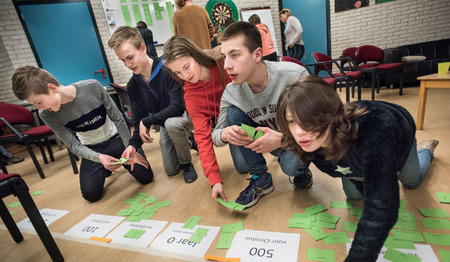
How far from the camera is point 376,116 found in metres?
0.64

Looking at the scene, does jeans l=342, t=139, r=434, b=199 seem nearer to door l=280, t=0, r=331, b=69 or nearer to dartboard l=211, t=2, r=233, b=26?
door l=280, t=0, r=331, b=69

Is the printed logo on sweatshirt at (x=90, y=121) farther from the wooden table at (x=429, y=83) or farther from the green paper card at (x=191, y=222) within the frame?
the wooden table at (x=429, y=83)

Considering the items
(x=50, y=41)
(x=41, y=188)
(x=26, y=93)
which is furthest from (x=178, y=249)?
(x=50, y=41)

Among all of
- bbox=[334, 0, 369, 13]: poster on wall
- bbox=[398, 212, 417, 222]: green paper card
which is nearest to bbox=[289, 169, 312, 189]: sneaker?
bbox=[398, 212, 417, 222]: green paper card

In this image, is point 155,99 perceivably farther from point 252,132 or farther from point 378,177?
point 378,177

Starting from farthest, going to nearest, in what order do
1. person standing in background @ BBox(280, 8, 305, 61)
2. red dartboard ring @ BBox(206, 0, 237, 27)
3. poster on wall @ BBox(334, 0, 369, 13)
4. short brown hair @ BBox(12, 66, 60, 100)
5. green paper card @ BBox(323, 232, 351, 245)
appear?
red dartboard ring @ BBox(206, 0, 237, 27)
poster on wall @ BBox(334, 0, 369, 13)
person standing in background @ BBox(280, 8, 305, 61)
short brown hair @ BBox(12, 66, 60, 100)
green paper card @ BBox(323, 232, 351, 245)

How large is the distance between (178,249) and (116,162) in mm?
760

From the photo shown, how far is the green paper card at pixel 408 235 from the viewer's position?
33.1 inches

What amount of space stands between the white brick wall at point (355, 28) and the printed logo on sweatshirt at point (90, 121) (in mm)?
3052

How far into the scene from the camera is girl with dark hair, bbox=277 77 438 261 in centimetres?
59

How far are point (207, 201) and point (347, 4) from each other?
5.37m

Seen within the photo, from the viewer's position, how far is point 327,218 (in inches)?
40.4

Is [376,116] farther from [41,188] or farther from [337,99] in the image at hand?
[41,188]

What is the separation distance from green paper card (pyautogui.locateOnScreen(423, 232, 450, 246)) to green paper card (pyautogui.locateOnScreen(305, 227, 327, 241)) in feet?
1.21
